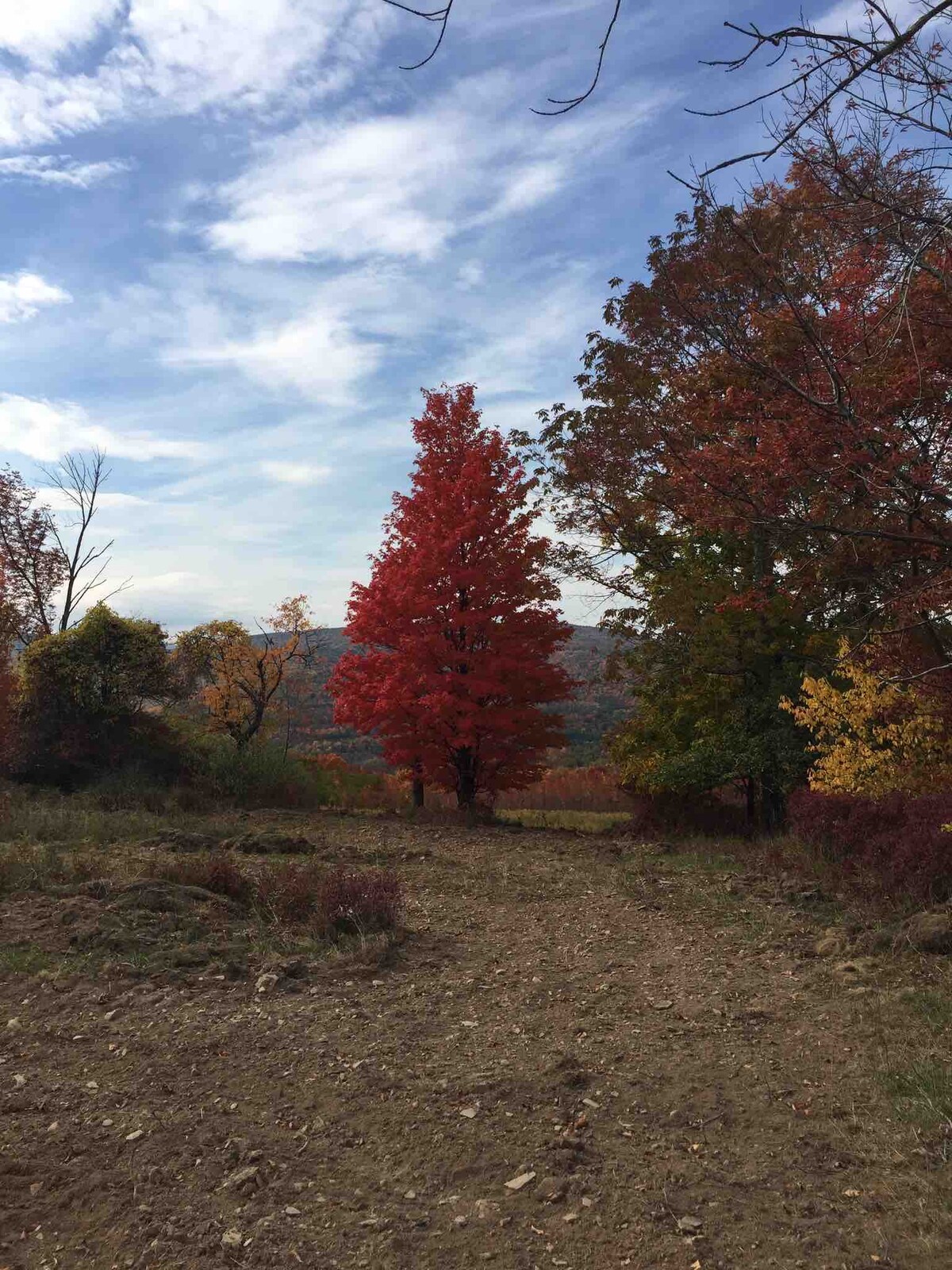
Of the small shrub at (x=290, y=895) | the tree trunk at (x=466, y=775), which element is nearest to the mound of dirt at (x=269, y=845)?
the small shrub at (x=290, y=895)

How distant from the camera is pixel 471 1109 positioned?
4.25 meters

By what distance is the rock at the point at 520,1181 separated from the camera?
11.8 ft

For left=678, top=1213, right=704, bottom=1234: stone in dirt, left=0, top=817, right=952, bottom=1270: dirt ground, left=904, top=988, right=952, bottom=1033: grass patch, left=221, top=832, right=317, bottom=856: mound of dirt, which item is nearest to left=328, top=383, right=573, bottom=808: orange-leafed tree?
left=221, top=832, right=317, bottom=856: mound of dirt

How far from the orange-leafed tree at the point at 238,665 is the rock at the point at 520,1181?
20091mm

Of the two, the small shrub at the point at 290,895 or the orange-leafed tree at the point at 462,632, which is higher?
the orange-leafed tree at the point at 462,632

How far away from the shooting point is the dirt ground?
326 cm

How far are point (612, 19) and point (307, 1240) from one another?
4514 millimetres

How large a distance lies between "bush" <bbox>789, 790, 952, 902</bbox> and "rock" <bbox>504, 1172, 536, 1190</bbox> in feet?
16.5

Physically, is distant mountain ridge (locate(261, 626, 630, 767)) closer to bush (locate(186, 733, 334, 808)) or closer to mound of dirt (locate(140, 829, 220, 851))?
bush (locate(186, 733, 334, 808))

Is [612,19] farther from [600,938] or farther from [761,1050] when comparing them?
[600,938]

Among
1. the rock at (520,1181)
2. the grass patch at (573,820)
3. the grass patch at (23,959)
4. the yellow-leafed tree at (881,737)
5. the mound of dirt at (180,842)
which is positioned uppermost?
the yellow-leafed tree at (881,737)

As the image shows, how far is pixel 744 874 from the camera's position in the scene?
9539mm

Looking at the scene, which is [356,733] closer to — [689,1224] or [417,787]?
[417,787]

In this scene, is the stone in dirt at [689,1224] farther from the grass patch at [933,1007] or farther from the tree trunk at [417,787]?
the tree trunk at [417,787]
